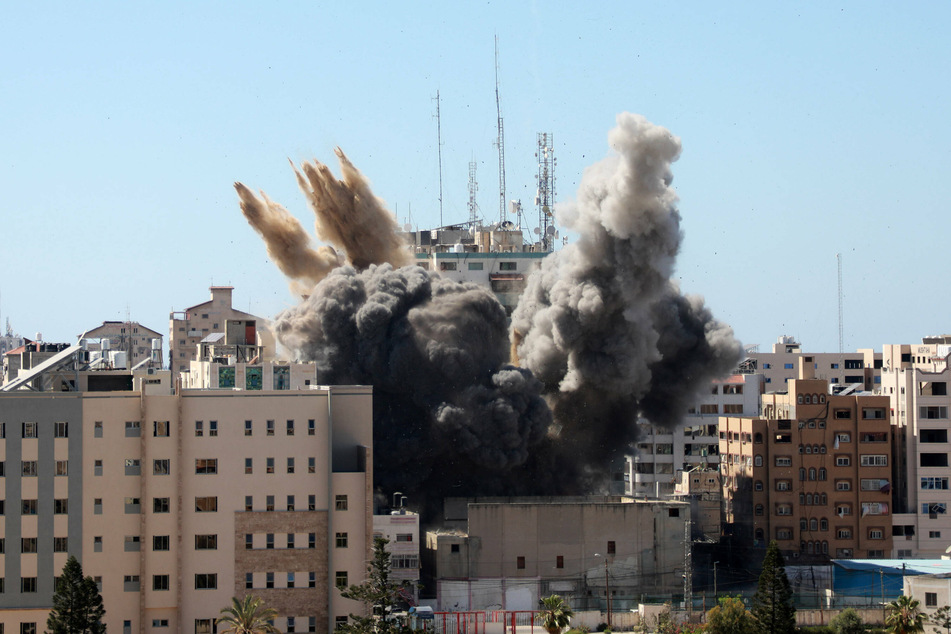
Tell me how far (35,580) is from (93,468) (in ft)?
15.0

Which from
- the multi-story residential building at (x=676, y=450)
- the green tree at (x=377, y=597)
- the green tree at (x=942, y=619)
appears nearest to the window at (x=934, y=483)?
the multi-story residential building at (x=676, y=450)

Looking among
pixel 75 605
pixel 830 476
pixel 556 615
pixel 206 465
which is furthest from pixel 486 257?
pixel 75 605

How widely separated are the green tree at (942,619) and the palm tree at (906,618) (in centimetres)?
51

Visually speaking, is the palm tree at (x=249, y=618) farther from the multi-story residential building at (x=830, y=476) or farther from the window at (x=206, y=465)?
the multi-story residential building at (x=830, y=476)

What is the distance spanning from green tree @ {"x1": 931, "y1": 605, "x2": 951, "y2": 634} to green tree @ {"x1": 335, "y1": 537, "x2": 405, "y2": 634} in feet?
66.5

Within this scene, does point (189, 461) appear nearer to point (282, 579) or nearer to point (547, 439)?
point (282, 579)

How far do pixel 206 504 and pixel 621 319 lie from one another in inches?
1169

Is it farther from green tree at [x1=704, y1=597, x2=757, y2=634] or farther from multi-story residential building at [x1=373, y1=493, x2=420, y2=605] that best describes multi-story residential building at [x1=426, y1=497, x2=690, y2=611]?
green tree at [x1=704, y1=597, x2=757, y2=634]

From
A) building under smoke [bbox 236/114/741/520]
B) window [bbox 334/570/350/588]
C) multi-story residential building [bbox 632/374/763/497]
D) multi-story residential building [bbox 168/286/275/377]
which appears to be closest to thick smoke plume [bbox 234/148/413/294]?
building under smoke [bbox 236/114/741/520]

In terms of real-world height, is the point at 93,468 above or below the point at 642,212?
below

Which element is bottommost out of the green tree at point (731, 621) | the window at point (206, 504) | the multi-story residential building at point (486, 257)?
the green tree at point (731, 621)

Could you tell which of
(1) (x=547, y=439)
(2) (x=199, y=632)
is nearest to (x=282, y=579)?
(2) (x=199, y=632)

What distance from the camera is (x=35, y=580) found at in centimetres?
6278

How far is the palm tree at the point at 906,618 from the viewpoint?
6347 cm
